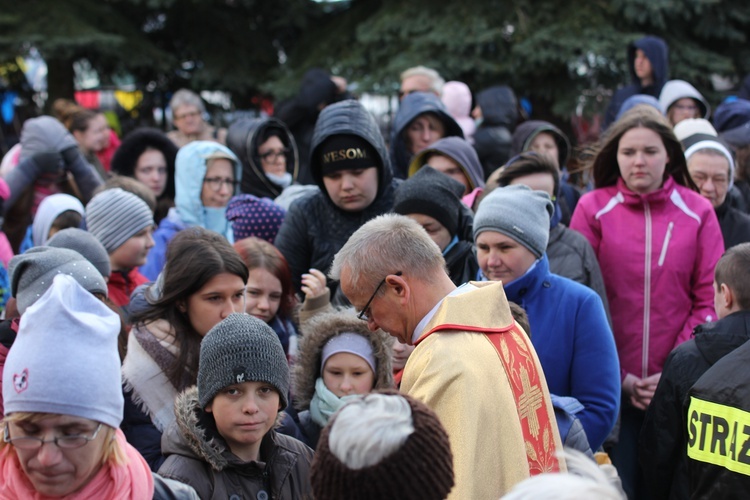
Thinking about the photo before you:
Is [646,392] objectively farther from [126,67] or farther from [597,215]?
[126,67]

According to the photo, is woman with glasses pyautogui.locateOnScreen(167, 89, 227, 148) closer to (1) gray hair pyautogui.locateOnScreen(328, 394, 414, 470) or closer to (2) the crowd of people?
(2) the crowd of people

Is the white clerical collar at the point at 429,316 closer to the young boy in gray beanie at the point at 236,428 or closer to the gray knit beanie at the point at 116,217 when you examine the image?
the young boy in gray beanie at the point at 236,428

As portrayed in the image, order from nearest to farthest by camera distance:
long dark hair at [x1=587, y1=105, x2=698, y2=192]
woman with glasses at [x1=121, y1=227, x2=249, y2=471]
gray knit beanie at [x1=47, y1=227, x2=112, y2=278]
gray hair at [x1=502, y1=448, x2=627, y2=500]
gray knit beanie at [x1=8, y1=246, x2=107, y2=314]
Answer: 1. gray hair at [x1=502, y1=448, x2=627, y2=500]
2. woman with glasses at [x1=121, y1=227, x2=249, y2=471]
3. gray knit beanie at [x1=8, y1=246, x2=107, y2=314]
4. gray knit beanie at [x1=47, y1=227, x2=112, y2=278]
5. long dark hair at [x1=587, y1=105, x2=698, y2=192]

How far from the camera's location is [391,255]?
3098 mm

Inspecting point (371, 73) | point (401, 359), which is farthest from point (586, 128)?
point (401, 359)

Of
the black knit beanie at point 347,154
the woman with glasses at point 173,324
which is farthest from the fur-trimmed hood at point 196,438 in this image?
the black knit beanie at point 347,154

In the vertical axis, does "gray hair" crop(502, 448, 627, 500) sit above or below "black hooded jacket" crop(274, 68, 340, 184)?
below

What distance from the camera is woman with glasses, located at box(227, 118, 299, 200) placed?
706cm

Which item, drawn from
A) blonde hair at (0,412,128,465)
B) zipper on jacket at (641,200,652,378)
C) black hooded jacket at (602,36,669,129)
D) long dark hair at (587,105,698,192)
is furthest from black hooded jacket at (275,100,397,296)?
black hooded jacket at (602,36,669,129)

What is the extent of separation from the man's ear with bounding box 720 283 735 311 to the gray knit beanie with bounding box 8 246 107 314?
2.97m

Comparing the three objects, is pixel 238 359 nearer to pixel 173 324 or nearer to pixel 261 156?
pixel 173 324

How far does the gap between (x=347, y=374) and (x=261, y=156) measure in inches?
124

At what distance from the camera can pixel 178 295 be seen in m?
4.21

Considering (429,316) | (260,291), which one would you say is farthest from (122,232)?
(429,316)
